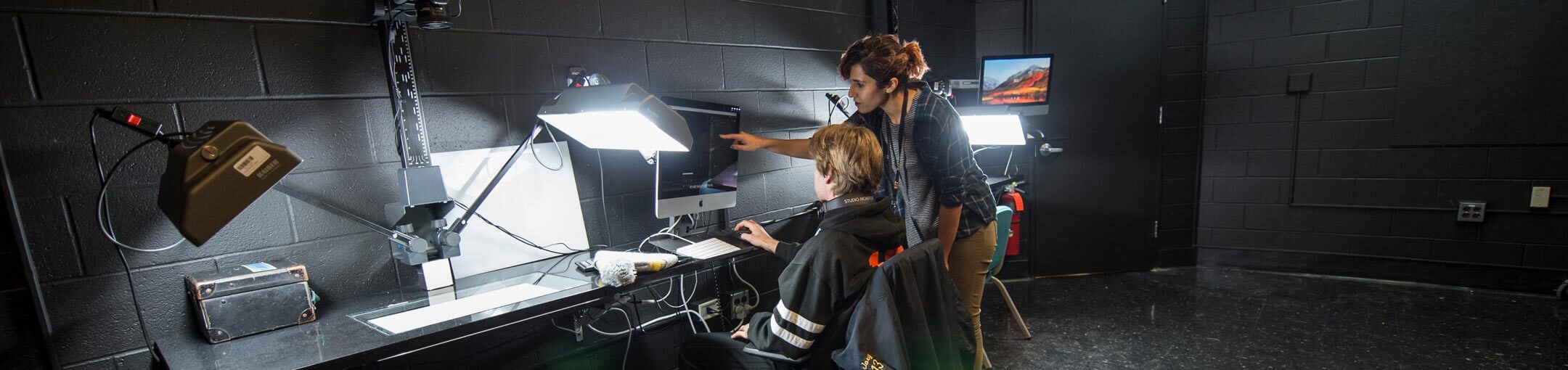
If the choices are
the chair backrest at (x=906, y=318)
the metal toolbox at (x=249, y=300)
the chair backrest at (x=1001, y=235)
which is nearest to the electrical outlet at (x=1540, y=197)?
the chair backrest at (x=1001, y=235)

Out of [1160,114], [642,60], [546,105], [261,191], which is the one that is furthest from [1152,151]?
[261,191]

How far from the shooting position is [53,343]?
138cm

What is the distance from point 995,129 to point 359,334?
2.93 meters

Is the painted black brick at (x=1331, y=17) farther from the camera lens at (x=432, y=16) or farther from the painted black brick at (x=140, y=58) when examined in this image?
the painted black brick at (x=140, y=58)

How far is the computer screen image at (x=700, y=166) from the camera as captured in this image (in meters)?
2.12

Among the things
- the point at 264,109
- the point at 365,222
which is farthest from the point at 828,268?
the point at 264,109

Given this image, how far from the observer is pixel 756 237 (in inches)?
82.2

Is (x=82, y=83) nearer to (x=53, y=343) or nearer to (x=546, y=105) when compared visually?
(x=53, y=343)

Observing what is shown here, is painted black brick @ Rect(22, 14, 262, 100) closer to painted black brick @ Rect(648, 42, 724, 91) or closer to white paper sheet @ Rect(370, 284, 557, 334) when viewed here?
white paper sheet @ Rect(370, 284, 557, 334)

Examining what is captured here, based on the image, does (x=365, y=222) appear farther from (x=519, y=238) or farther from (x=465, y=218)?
(x=519, y=238)

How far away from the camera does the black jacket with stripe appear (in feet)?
4.88

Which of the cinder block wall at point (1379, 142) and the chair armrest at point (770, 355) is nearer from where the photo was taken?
the chair armrest at point (770, 355)

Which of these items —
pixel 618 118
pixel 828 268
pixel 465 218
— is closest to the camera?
pixel 828 268

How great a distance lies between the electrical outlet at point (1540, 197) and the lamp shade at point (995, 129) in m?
2.48
